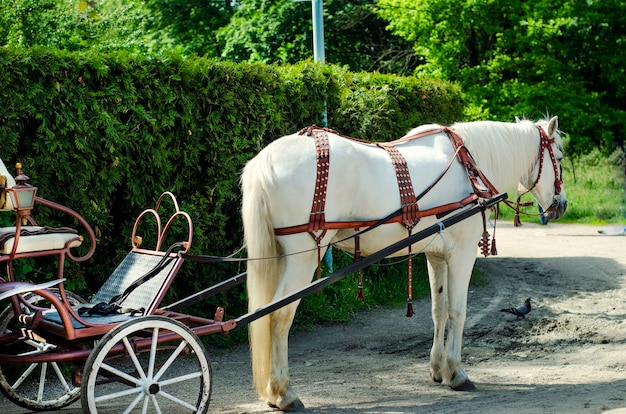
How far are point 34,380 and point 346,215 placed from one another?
9.01ft

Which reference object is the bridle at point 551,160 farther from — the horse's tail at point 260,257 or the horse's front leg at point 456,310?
the horse's tail at point 260,257

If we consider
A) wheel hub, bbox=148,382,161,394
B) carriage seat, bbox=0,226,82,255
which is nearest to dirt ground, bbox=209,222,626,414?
wheel hub, bbox=148,382,161,394

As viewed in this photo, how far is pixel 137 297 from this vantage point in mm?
4859

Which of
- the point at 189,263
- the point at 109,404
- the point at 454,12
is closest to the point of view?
the point at 109,404

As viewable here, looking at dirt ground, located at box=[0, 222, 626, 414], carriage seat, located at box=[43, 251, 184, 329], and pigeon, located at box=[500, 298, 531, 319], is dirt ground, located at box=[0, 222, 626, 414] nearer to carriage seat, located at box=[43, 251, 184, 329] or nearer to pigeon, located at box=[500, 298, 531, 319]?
pigeon, located at box=[500, 298, 531, 319]

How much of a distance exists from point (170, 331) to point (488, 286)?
603cm

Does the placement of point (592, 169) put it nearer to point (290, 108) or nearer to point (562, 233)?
point (562, 233)

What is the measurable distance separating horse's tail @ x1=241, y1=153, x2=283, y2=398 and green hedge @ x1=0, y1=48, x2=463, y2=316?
1571mm

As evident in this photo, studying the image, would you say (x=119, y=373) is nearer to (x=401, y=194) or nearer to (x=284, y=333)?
(x=284, y=333)

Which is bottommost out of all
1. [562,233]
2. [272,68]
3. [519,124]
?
[562,233]

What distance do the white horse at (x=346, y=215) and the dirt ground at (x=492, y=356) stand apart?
40 centimetres

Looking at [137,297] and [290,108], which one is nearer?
[137,297]

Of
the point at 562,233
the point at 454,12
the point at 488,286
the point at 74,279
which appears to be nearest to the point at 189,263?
the point at 74,279

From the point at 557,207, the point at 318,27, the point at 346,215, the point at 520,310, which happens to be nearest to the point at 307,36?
the point at 318,27
